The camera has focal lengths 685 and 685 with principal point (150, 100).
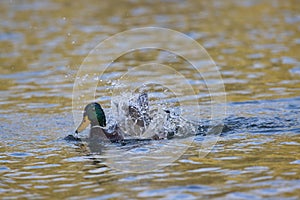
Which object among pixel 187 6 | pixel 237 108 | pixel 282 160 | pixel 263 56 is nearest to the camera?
pixel 282 160

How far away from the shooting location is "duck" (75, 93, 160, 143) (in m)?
7.97

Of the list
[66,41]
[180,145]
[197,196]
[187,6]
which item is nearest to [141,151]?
[180,145]

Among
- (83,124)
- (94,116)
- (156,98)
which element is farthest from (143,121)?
(156,98)

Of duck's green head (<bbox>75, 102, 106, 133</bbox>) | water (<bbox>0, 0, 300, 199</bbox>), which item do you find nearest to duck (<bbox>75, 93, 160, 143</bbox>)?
duck's green head (<bbox>75, 102, 106, 133</bbox>)

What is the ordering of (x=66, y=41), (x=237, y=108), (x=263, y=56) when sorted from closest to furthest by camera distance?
(x=237, y=108)
(x=263, y=56)
(x=66, y=41)

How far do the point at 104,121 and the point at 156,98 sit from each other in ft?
5.77

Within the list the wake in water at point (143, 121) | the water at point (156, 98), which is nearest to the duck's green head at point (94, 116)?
the wake in water at point (143, 121)

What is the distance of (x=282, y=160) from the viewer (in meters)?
6.87

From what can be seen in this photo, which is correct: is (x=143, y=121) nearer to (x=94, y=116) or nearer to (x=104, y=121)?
(x=104, y=121)

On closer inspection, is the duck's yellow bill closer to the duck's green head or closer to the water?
the duck's green head

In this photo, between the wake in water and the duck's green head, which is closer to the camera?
the wake in water

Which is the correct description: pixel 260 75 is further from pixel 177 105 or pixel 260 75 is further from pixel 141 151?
pixel 141 151

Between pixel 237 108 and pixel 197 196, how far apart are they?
365cm

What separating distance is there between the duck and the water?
26 cm
